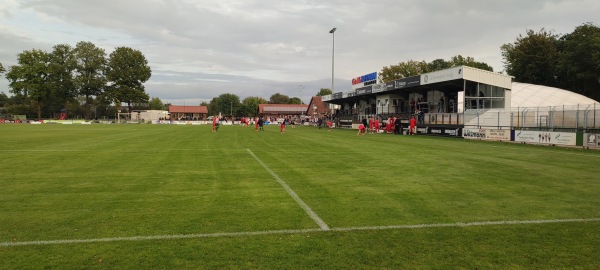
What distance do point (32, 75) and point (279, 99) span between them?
10486 centimetres

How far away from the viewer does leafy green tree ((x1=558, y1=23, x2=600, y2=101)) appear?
155ft

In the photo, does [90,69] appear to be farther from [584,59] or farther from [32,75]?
[584,59]

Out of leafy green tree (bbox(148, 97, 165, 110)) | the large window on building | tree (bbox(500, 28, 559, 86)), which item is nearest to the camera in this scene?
the large window on building

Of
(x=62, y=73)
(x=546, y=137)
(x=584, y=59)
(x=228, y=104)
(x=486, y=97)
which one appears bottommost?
(x=546, y=137)

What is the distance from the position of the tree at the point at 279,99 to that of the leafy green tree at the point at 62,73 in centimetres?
9377

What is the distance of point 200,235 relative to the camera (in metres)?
5.08

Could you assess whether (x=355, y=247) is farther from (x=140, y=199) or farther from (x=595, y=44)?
(x=595, y=44)

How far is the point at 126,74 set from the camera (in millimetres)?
85375

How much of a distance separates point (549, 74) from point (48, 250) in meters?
67.3

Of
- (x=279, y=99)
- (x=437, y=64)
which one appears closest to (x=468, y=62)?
(x=437, y=64)

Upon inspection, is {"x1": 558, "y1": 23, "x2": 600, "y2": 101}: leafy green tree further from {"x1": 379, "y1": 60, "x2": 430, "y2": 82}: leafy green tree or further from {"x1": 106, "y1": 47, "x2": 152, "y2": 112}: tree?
{"x1": 106, "y1": 47, "x2": 152, "y2": 112}: tree

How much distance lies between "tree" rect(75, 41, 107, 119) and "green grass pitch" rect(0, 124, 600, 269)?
84.9 meters

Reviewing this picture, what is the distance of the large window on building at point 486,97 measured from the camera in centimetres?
3431

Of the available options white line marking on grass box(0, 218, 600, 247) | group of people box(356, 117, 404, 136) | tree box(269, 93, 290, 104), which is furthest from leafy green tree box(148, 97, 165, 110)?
white line marking on grass box(0, 218, 600, 247)
